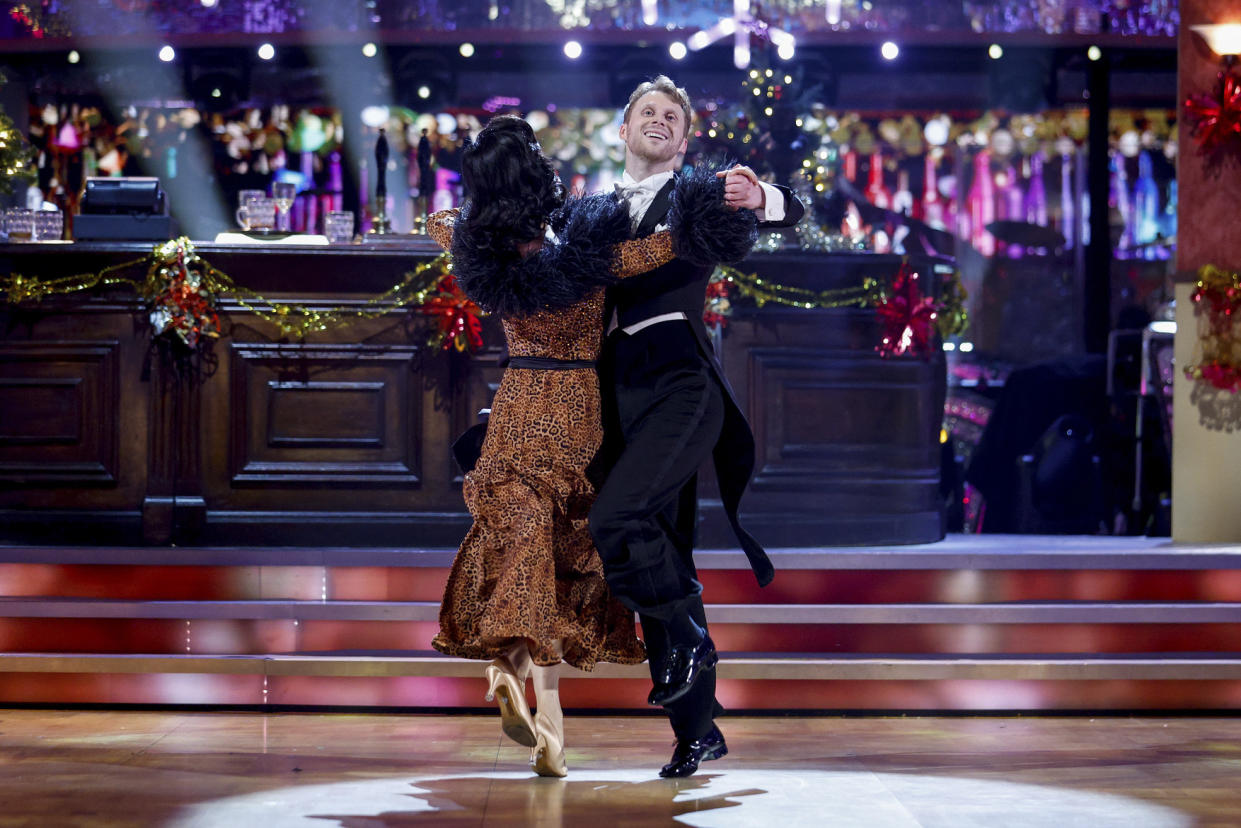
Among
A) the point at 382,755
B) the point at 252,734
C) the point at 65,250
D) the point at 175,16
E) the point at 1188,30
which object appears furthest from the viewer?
the point at 175,16

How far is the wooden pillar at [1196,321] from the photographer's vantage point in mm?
5426

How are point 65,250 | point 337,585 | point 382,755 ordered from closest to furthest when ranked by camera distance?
point 382,755 < point 337,585 < point 65,250

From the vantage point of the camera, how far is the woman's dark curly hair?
298 cm

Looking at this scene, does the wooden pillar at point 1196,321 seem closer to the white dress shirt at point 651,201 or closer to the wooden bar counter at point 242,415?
the wooden bar counter at point 242,415

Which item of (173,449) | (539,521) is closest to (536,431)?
(539,521)

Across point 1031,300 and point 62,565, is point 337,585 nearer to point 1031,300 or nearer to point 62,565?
point 62,565

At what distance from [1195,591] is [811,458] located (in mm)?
1458

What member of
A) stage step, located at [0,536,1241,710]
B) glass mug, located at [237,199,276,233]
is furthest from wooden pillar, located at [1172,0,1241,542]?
glass mug, located at [237,199,276,233]

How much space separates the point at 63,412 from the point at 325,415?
958 mm

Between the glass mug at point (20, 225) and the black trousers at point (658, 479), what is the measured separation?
2.97 metres

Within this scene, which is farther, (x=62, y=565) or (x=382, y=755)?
(x=62, y=565)

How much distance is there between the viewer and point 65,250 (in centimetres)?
498

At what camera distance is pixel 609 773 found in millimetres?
3201

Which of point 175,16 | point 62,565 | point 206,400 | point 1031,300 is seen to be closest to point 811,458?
point 206,400
